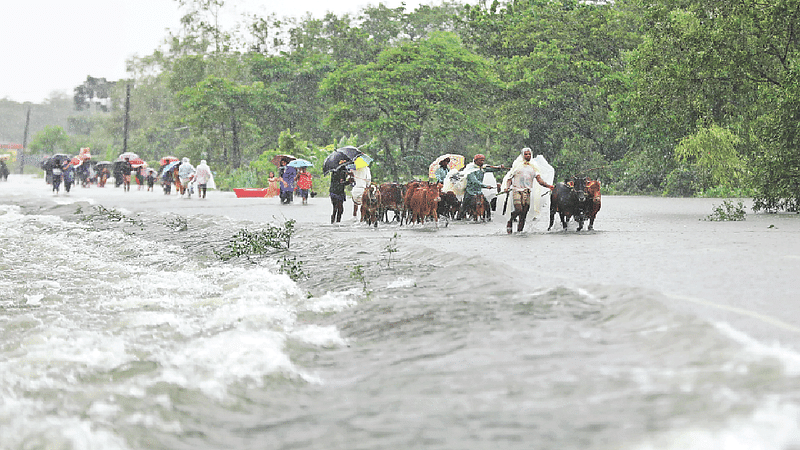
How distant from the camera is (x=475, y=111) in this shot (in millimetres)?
47406

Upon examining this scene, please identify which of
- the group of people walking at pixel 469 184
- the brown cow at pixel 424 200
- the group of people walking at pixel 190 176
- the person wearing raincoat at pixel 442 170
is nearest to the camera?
the group of people walking at pixel 469 184

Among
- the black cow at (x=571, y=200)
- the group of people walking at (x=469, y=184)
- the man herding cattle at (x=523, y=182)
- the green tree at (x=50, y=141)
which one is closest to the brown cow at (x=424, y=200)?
the group of people walking at (x=469, y=184)

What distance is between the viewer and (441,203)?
62.8ft

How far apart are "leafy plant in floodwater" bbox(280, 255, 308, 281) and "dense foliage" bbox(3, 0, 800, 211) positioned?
13953 mm

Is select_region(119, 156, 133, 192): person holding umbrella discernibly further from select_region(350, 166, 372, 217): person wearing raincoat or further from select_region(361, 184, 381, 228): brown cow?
select_region(361, 184, 381, 228): brown cow

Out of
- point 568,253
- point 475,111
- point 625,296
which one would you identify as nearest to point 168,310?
point 625,296

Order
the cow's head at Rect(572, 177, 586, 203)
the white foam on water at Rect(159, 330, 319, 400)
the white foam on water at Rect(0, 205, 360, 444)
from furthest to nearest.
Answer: the cow's head at Rect(572, 177, 586, 203), the white foam on water at Rect(159, 330, 319, 400), the white foam on water at Rect(0, 205, 360, 444)

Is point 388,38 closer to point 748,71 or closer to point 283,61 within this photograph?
point 283,61

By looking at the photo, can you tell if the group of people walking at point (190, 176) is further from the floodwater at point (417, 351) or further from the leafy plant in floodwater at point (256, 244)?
the floodwater at point (417, 351)

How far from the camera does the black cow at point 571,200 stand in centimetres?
1627

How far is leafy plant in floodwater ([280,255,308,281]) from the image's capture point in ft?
37.5

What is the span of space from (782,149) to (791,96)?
154cm

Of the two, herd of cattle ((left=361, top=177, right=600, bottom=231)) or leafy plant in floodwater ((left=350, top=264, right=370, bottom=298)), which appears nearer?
leafy plant in floodwater ((left=350, top=264, right=370, bottom=298))

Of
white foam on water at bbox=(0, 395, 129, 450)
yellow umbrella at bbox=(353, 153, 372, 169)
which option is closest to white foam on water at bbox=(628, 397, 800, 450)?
white foam on water at bbox=(0, 395, 129, 450)
